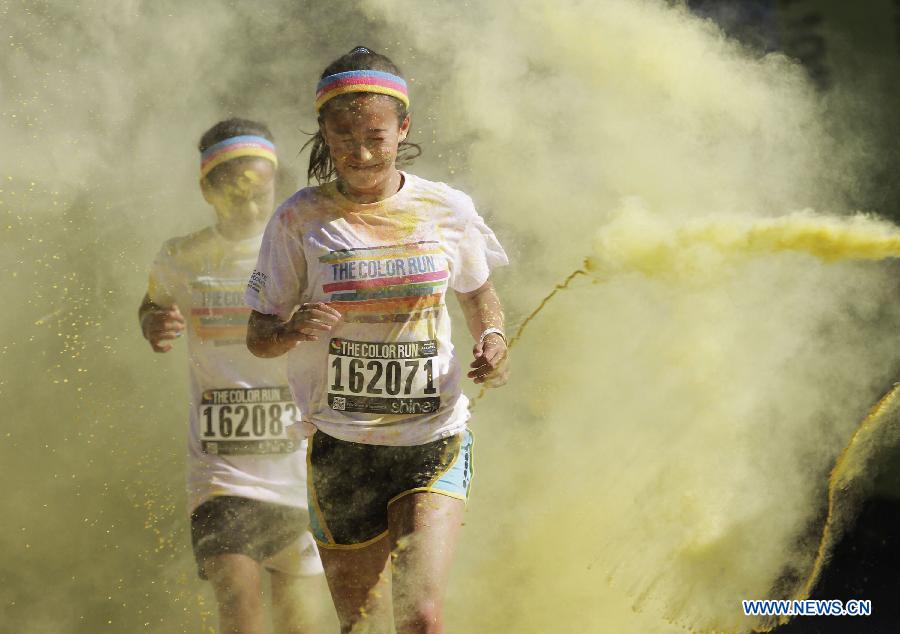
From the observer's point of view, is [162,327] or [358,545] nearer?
[358,545]

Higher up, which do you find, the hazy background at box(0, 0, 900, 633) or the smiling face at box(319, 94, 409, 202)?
the smiling face at box(319, 94, 409, 202)

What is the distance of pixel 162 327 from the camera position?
14.6 ft

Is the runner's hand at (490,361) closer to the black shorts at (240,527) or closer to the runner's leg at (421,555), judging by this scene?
the runner's leg at (421,555)

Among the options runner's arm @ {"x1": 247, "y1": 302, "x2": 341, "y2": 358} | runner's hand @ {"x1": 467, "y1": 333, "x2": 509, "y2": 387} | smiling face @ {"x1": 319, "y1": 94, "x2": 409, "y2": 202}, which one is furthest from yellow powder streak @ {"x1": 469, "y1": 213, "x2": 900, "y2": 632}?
runner's arm @ {"x1": 247, "y1": 302, "x2": 341, "y2": 358}

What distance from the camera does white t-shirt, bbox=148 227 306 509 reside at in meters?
4.35

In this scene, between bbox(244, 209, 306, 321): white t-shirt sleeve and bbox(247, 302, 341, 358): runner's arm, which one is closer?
bbox(247, 302, 341, 358): runner's arm

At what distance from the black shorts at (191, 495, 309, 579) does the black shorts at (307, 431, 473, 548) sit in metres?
0.80

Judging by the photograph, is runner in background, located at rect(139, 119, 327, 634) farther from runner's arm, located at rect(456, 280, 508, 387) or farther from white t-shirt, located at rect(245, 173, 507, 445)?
runner's arm, located at rect(456, 280, 508, 387)

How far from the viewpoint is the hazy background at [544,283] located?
5.12m

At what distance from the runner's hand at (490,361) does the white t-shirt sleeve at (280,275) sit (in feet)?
2.12

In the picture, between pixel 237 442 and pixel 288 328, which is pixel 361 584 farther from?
pixel 237 442

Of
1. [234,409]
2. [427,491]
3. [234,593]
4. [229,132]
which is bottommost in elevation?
[234,593]

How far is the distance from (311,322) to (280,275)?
299 millimetres

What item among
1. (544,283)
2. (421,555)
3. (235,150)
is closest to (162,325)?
(235,150)
